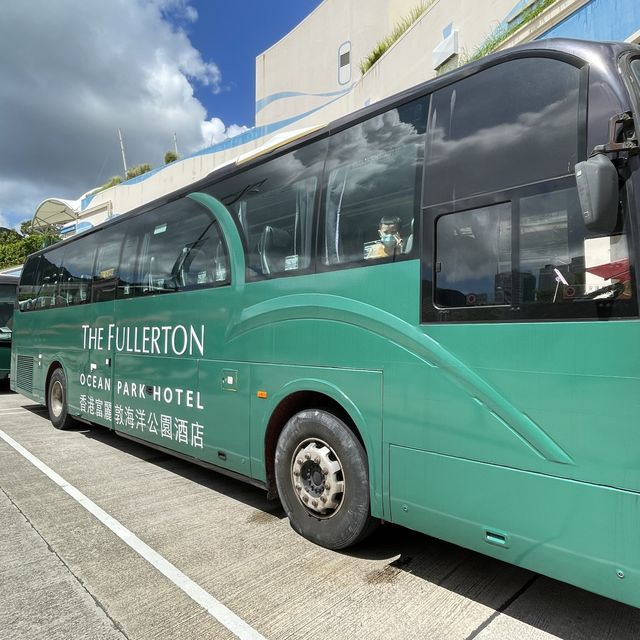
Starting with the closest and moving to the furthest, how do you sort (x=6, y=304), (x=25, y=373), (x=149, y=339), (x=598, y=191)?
1. (x=598, y=191)
2. (x=149, y=339)
3. (x=25, y=373)
4. (x=6, y=304)

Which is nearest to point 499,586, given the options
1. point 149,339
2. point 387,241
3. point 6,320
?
point 387,241

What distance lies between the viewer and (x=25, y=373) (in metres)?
10.0

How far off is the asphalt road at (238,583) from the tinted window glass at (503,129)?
243 centimetres

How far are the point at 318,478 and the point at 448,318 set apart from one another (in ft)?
5.37

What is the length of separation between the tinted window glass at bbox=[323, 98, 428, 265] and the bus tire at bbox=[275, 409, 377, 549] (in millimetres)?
1247

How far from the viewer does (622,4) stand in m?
6.91

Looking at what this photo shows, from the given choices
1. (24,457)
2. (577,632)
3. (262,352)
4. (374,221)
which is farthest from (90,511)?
(577,632)

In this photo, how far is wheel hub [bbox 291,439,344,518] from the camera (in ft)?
11.9

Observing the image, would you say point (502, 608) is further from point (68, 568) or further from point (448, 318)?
point (68, 568)

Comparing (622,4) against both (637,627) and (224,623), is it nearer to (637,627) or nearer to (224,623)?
(637,627)

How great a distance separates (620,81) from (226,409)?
12.4 feet

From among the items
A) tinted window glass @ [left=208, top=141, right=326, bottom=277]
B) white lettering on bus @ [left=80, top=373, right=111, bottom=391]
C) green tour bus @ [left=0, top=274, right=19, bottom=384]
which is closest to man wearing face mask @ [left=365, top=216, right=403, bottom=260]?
tinted window glass @ [left=208, top=141, right=326, bottom=277]

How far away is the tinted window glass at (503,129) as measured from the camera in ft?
8.41

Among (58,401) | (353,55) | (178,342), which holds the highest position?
(353,55)
